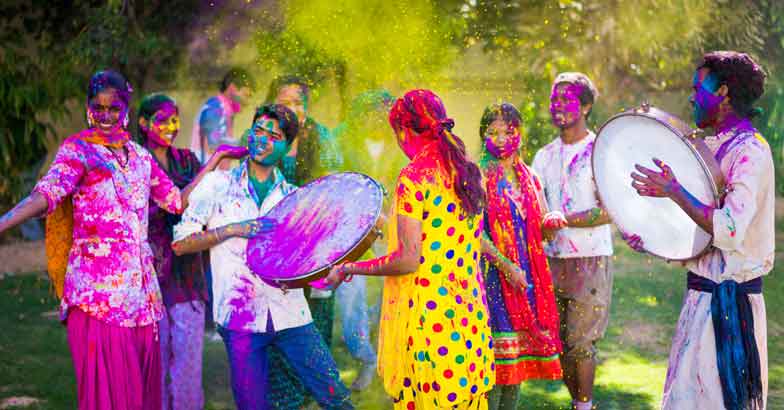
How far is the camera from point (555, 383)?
6969 mm

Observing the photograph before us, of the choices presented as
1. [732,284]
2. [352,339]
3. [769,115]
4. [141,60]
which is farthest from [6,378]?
[769,115]

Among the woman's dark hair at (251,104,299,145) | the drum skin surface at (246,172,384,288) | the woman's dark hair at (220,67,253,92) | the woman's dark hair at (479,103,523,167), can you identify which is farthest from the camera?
the woman's dark hair at (220,67,253,92)

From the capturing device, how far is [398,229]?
3.99 meters

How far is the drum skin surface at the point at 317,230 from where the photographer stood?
4395 mm

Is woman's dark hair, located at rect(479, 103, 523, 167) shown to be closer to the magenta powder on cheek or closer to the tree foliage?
the magenta powder on cheek

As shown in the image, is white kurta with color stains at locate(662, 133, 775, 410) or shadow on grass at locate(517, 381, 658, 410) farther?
shadow on grass at locate(517, 381, 658, 410)

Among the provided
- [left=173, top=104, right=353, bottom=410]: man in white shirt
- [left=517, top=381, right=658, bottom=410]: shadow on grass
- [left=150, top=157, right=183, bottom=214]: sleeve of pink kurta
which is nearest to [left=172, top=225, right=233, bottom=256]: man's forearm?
[left=173, top=104, right=353, bottom=410]: man in white shirt

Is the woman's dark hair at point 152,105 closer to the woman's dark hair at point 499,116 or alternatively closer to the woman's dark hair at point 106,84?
the woman's dark hair at point 106,84

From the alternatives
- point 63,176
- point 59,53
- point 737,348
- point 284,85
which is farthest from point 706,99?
point 59,53

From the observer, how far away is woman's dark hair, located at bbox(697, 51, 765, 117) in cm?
408

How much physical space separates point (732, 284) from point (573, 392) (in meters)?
2.08

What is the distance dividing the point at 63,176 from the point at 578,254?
122 inches

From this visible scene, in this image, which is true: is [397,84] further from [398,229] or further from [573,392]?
[398,229]

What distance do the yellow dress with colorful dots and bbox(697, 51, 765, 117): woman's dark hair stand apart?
127 centimetres
